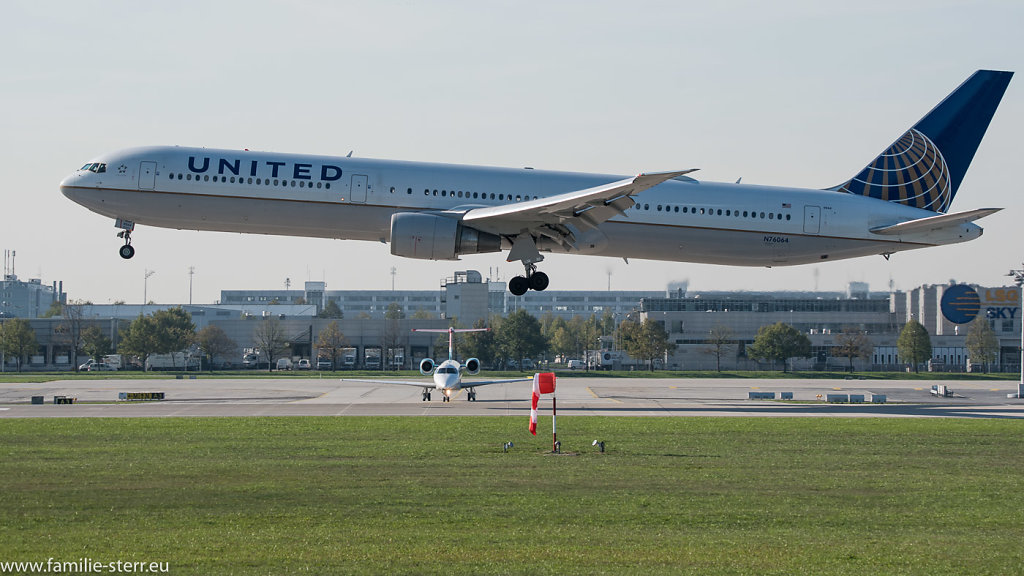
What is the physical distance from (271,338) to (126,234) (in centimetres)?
7772

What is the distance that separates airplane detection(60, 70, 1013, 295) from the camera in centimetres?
3728

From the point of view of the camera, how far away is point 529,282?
4069 centimetres

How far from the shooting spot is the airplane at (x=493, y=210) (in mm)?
37281

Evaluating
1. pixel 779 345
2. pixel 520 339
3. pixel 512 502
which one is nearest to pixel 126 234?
pixel 512 502

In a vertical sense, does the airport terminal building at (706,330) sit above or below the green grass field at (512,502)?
above

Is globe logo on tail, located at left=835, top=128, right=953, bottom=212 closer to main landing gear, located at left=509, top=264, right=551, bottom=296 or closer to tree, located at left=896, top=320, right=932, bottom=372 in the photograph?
main landing gear, located at left=509, top=264, right=551, bottom=296

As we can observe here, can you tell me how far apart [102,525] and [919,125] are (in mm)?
39303

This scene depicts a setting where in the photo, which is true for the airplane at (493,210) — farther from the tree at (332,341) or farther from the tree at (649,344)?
the tree at (332,341)

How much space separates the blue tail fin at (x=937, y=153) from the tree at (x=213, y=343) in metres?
86.9

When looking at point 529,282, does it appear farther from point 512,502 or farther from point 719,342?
point 719,342

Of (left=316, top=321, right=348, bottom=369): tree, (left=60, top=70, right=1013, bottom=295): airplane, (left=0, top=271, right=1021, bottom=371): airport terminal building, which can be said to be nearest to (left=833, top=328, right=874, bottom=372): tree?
(left=0, top=271, right=1021, bottom=371): airport terminal building

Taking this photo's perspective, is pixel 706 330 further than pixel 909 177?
Yes

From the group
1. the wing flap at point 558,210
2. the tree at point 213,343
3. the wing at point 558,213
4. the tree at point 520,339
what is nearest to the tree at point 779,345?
the tree at point 520,339

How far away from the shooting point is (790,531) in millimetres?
15305
